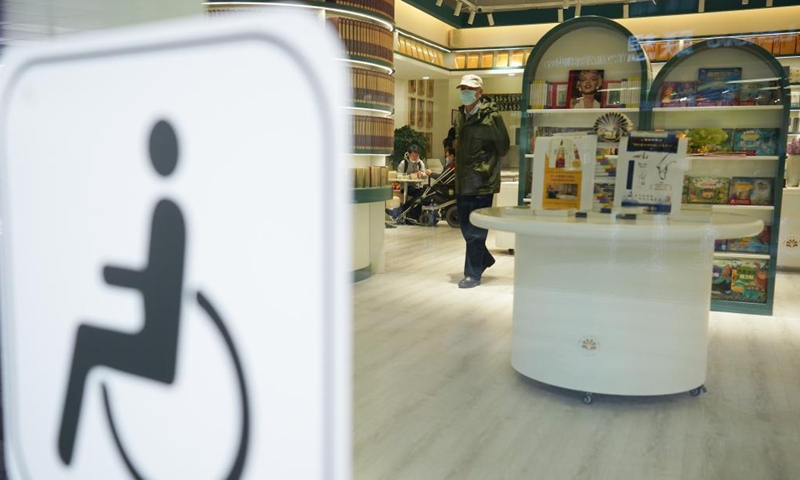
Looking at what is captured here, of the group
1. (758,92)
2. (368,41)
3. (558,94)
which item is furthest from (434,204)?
(758,92)

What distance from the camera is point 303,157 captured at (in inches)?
14.3

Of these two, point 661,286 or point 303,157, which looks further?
point 661,286

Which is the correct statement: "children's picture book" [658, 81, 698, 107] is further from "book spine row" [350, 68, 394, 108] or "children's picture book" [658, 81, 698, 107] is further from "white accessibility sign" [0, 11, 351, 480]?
"white accessibility sign" [0, 11, 351, 480]

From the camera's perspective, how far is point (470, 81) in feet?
12.0

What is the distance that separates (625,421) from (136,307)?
252cm

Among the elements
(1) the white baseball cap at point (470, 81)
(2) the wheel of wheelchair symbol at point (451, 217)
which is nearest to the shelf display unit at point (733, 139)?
(1) the white baseball cap at point (470, 81)

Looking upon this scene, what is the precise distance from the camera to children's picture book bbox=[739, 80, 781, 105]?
334 cm

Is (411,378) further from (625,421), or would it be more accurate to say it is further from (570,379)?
(625,421)

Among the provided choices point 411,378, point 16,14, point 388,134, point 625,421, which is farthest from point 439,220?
point 16,14

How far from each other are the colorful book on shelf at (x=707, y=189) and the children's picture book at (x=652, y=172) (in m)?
0.76

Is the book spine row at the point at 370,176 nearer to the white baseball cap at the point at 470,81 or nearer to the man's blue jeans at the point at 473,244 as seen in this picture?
the man's blue jeans at the point at 473,244

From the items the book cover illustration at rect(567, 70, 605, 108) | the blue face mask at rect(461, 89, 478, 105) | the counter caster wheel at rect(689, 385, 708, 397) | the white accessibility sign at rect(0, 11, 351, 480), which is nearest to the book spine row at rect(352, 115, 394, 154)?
the blue face mask at rect(461, 89, 478, 105)

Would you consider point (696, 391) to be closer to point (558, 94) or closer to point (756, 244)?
point (756, 244)

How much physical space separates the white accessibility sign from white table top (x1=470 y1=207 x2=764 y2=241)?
7.15 ft
